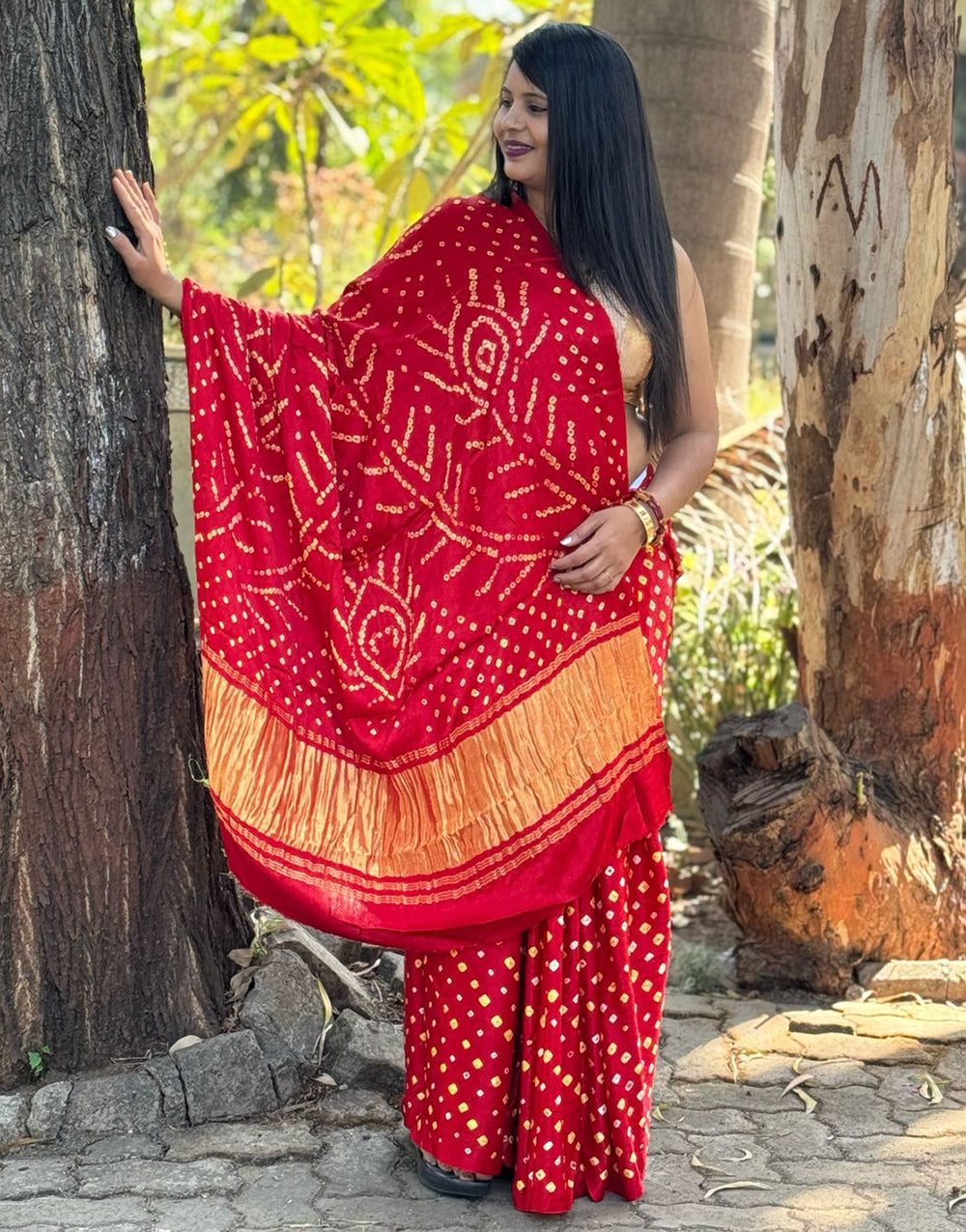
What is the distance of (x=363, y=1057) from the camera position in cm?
294

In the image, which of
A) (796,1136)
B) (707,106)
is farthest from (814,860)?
(707,106)

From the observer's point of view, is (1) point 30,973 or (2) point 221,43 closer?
(1) point 30,973

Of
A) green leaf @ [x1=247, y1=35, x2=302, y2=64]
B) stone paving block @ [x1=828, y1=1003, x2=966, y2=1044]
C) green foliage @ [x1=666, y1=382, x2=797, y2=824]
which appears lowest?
stone paving block @ [x1=828, y1=1003, x2=966, y2=1044]

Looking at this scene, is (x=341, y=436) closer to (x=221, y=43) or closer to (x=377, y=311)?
(x=377, y=311)

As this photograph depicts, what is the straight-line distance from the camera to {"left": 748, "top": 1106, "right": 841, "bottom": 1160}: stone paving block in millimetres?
2762

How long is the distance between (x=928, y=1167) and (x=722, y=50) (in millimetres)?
3692

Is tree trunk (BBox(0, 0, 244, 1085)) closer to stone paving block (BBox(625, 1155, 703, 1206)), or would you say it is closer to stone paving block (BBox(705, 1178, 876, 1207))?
stone paving block (BBox(625, 1155, 703, 1206))

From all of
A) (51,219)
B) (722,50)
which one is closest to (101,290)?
(51,219)

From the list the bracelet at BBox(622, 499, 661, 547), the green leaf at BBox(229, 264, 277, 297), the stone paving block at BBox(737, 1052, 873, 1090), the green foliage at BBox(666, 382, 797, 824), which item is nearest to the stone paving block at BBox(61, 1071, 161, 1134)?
the stone paving block at BBox(737, 1052, 873, 1090)

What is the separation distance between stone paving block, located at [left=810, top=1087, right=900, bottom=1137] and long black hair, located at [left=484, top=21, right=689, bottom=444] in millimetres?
1493

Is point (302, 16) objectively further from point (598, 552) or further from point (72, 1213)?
point (72, 1213)

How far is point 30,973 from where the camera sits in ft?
9.03

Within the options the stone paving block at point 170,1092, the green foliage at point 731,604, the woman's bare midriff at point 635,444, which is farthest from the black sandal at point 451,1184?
the green foliage at point 731,604

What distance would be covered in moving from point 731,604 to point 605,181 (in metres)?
2.59
